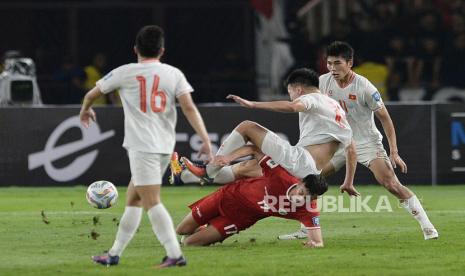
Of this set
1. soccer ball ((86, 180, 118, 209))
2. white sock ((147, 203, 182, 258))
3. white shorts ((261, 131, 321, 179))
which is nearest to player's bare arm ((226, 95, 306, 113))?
white shorts ((261, 131, 321, 179))

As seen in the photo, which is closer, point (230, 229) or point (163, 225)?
point (163, 225)

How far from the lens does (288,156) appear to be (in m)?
12.4

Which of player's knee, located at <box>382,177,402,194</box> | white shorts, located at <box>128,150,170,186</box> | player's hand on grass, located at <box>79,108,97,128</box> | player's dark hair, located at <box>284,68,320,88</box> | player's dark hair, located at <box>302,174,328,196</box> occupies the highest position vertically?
player's dark hair, located at <box>284,68,320,88</box>

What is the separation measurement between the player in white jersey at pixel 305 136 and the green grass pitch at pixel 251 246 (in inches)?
32.5

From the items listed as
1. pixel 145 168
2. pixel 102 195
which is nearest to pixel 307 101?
pixel 145 168

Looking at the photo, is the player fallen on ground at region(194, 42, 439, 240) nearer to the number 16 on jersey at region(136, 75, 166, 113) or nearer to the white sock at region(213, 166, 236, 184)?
the white sock at region(213, 166, 236, 184)

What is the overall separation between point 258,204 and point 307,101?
3.74 ft

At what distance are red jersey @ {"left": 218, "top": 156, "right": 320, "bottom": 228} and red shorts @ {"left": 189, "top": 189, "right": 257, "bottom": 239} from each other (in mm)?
32

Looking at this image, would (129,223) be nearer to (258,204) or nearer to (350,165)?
(258,204)

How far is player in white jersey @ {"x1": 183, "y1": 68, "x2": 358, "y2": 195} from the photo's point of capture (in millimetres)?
12352

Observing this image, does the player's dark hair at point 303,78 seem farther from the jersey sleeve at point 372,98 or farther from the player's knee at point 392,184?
the player's knee at point 392,184

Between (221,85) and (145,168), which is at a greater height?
(145,168)

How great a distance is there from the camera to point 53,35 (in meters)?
28.6

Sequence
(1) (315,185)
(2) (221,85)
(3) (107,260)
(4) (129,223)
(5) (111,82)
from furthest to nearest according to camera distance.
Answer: (2) (221,85) < (1) (315,185) < (3) (107,260) < (4) (129,223) < (5) (111,82)
